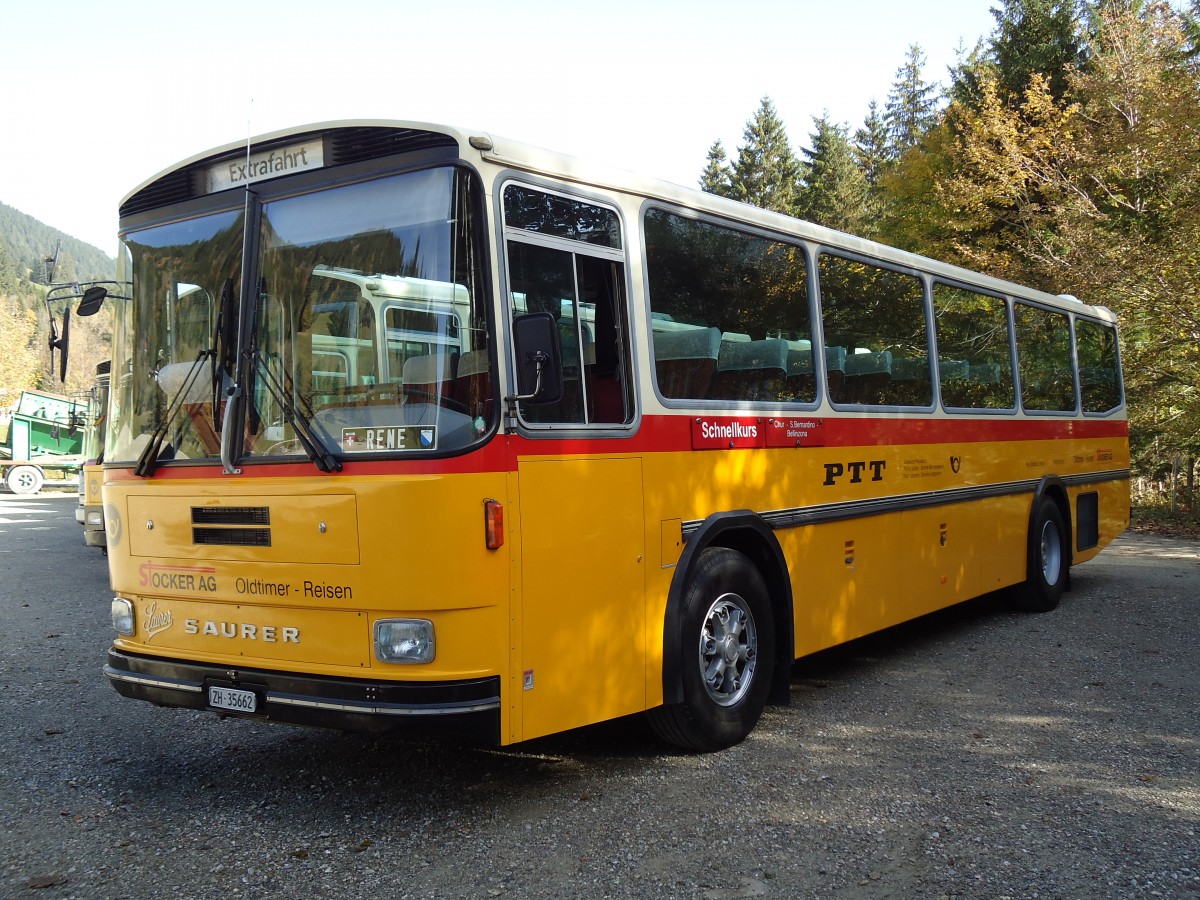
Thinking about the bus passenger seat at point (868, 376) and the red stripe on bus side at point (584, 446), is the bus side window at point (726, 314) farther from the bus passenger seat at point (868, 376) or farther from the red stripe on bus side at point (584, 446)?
the bus passenger seat at point (868, 376)

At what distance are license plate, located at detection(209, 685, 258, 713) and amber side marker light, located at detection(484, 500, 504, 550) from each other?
128 cm

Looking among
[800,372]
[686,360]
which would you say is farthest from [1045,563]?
[686,360]

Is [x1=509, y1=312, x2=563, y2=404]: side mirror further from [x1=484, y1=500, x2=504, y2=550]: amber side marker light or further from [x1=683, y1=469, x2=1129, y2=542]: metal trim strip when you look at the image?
[x1=683, y1=469, x2=1129, y2=542]: metal trim strip

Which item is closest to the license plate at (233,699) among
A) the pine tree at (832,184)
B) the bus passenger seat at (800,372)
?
the bus passenger seat at (800,372)

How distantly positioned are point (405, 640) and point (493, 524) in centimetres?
59

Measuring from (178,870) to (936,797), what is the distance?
3262 millimetres

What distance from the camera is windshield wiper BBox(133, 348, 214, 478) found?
193 inches

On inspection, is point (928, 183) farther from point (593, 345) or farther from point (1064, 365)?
point (593, 345)

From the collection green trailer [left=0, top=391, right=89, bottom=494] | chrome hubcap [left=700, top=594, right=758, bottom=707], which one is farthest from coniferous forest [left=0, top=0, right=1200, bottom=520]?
green trailer [left=0, top=391, right=89, bottom=494]

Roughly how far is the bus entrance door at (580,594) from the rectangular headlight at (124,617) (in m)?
2.05

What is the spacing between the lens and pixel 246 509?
4641 millimetres

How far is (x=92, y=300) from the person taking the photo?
18.2 ft

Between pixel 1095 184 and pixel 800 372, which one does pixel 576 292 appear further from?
pixel 1095 184

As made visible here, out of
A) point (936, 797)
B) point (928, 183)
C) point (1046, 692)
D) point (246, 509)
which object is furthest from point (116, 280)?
point (928, 183)
